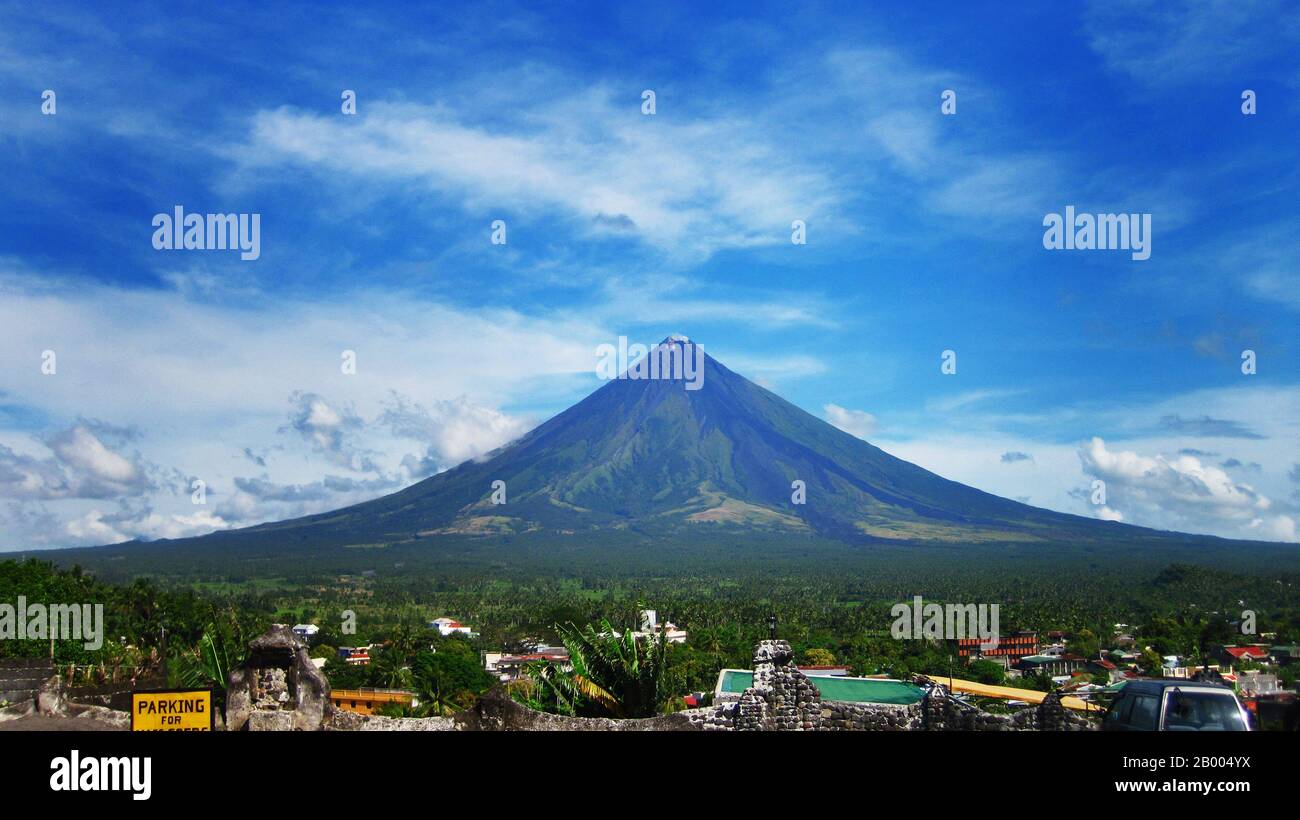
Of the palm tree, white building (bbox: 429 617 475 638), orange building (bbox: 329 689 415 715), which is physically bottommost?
white building (bbox: 429 617 475 638)

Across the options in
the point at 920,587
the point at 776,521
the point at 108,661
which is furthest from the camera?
the point at 776,521

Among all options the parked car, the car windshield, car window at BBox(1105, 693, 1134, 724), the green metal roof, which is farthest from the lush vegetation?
the car windshield

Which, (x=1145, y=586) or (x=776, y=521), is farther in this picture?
(x=776, y=521)

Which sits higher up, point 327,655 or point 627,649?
point 627,649

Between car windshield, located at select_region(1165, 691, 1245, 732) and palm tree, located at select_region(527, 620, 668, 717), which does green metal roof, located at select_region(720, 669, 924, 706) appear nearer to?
palm tree, located at select_region(527, 620, 668, 717)

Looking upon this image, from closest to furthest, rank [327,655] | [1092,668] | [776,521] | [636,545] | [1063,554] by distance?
[1092,668]
[327,655]
[1063,554]
[636,545]
[776,521]
